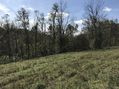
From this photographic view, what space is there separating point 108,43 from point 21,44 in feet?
104

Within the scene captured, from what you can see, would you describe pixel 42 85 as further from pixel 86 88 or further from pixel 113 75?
pixel 113 75

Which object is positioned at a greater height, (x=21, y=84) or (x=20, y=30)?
(x=20, y=30)

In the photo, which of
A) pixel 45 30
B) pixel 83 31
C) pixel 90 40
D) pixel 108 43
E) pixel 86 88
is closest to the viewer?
pixel 86 88

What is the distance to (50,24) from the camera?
69688mm

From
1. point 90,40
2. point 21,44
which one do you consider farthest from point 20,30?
point 90,40

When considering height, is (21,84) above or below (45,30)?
below

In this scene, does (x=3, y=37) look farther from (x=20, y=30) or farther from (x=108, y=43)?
(x=108, y=43)

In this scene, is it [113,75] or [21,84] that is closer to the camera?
[113,75]

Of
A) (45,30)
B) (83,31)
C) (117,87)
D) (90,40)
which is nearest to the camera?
(117,87)

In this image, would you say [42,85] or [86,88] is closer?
[86,88]

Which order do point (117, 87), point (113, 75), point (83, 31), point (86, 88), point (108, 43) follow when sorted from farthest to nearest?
1. point (108, 43)
2. point (83, 31)
3. point (113, 75)
4. point (86, 88)
5. point (117, 87)

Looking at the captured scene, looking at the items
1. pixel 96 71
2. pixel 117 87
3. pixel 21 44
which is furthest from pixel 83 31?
pixel 117 87

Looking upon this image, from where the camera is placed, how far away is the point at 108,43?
282 ft

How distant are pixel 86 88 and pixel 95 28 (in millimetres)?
57961
